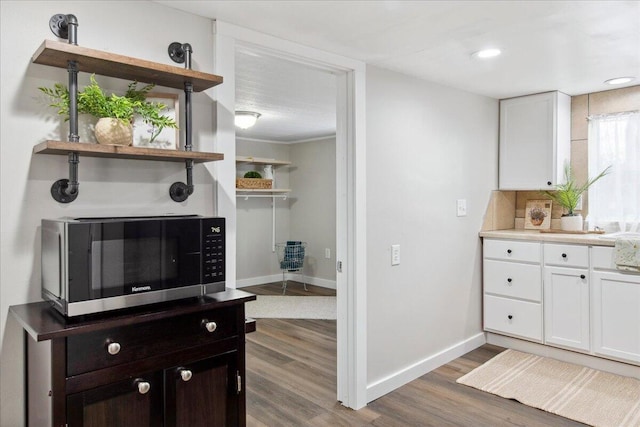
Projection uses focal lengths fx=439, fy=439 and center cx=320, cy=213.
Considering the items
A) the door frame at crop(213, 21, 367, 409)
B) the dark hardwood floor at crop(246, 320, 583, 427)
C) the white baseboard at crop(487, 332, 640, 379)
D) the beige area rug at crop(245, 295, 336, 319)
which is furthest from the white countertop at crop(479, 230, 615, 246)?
the beige area rug at crop(245, 295, 336, 319)

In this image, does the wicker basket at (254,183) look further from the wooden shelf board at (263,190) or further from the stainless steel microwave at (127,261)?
the stainless steel microwave at (127,261)

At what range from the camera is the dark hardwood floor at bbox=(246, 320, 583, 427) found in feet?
8.22

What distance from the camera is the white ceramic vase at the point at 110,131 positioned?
5.02ft

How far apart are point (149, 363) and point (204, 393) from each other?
25 cm

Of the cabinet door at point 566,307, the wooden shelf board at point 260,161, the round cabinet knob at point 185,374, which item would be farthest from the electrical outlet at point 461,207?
the wooden shelf board at point 260,161

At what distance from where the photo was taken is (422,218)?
10.3 ft

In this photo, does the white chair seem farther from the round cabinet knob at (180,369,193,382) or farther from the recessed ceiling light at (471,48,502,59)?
the round cabinet knob at (180,369,193,382)

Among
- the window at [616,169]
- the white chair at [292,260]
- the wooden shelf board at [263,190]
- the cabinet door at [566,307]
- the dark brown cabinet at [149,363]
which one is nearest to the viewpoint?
the dark brown cabinet at [149,363]

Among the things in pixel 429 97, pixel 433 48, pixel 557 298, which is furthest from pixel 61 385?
pixel 557 298

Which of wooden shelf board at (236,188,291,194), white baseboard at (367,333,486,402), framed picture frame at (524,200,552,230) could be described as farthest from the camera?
wooden shelf board at (236,188,291,194)

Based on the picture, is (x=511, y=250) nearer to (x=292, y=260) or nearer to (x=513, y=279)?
(x=513, y=279)

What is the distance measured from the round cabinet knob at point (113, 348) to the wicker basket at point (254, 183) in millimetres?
4531

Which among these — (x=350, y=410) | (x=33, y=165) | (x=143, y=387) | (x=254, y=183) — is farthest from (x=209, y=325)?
(x=254, y=183)

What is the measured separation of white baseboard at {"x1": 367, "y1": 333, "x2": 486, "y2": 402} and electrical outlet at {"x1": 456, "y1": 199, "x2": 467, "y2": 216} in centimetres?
104
